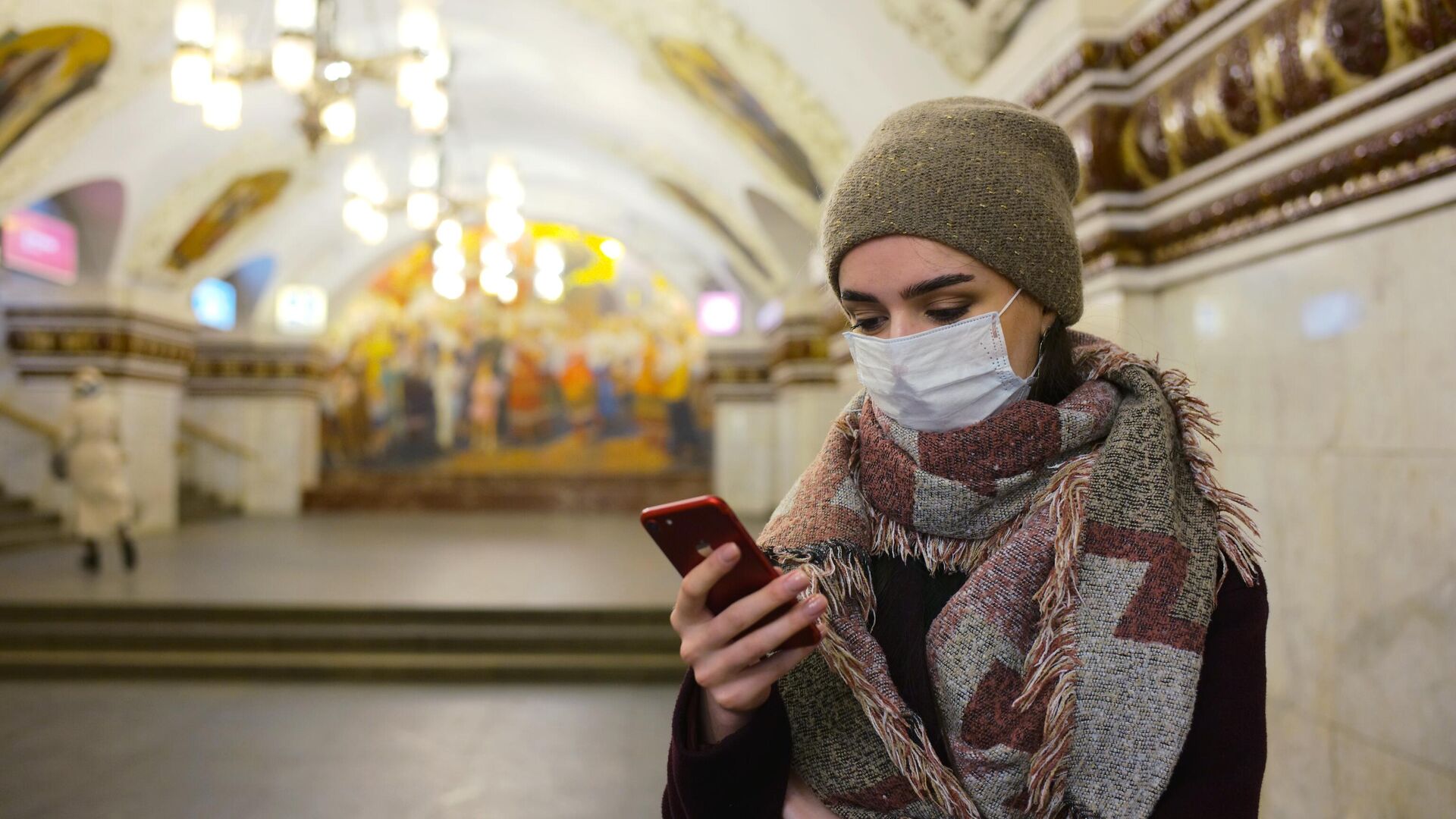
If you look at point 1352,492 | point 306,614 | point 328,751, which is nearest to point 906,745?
point 1352,492

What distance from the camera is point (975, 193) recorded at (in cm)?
120

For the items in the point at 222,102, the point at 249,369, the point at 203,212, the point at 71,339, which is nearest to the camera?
the point at 222,102

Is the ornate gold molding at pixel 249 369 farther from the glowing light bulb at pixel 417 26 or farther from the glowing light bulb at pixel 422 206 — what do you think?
the glowing light bulb at pixel 417 26

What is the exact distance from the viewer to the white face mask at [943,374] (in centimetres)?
124

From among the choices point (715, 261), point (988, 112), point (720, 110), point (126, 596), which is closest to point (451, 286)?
point (720, 110)

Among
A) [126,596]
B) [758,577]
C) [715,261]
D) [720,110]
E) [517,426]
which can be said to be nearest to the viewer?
[758,577]

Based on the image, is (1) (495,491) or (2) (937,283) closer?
(2) (937,283)

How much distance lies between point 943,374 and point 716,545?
0.38m

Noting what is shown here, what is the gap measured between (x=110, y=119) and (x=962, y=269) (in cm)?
1024

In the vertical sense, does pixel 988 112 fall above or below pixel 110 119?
below

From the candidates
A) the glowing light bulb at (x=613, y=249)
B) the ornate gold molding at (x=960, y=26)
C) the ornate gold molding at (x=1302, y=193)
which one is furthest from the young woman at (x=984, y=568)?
the glowing light bulb at (x=613, y=249)

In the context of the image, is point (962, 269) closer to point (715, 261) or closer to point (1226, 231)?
point (1226, 231)

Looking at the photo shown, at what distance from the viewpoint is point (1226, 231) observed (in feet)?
10.2

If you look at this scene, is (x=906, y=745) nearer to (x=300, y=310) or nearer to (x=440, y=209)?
(x=440, y=209)
